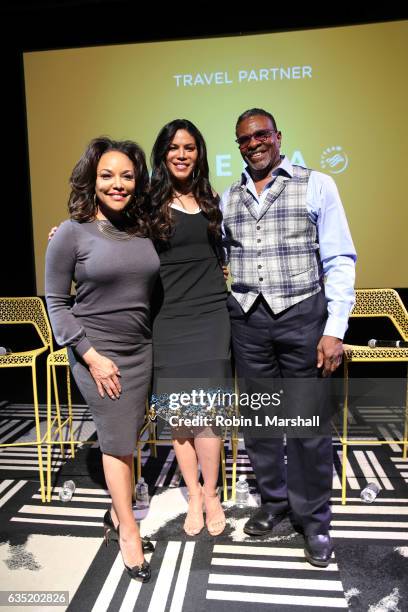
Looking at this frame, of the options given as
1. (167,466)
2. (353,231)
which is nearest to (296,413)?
(167,466)

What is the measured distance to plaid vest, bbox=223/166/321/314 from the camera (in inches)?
65.4

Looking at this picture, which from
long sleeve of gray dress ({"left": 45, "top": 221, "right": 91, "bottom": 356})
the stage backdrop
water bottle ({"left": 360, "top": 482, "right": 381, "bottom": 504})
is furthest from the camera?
the stage backdrop

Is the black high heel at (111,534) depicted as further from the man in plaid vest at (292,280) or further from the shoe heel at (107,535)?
the man in plaid vest at (292,280)

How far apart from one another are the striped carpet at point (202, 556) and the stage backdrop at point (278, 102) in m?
1.97

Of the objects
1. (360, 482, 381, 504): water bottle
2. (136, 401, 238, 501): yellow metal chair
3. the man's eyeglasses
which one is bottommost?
(360, 482, 381, 504): water bottle

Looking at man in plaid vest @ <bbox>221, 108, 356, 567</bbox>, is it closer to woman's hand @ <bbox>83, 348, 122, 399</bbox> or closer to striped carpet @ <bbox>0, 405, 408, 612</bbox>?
striped carpet @ <bbox>0, 405, 408, 612</bbox>

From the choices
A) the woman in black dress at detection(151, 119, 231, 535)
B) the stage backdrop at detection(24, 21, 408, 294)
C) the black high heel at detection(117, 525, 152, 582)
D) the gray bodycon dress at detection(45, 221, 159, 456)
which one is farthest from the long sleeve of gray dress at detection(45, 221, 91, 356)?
the stage backdrop at detection(24, 21, 408, 294)

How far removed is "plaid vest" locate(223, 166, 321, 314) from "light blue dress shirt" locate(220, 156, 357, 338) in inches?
1.3

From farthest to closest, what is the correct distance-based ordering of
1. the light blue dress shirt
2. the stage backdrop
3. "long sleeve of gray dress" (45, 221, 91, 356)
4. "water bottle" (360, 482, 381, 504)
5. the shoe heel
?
1. the stage backdrop
2. "water bottle" (360, 482, 381, 504)
3. the shoe heel
4. the light blue dress shirt
5. "long sleeve of gray dress" (45, 221, 91, 356)

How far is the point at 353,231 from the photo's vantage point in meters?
3.56

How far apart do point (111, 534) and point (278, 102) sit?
3025 millimetres

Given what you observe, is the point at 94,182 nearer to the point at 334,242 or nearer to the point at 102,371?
the point at 102,371

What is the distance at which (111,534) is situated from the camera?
1.93 meters

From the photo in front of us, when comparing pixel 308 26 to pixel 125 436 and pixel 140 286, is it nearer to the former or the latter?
pixel 140 286
